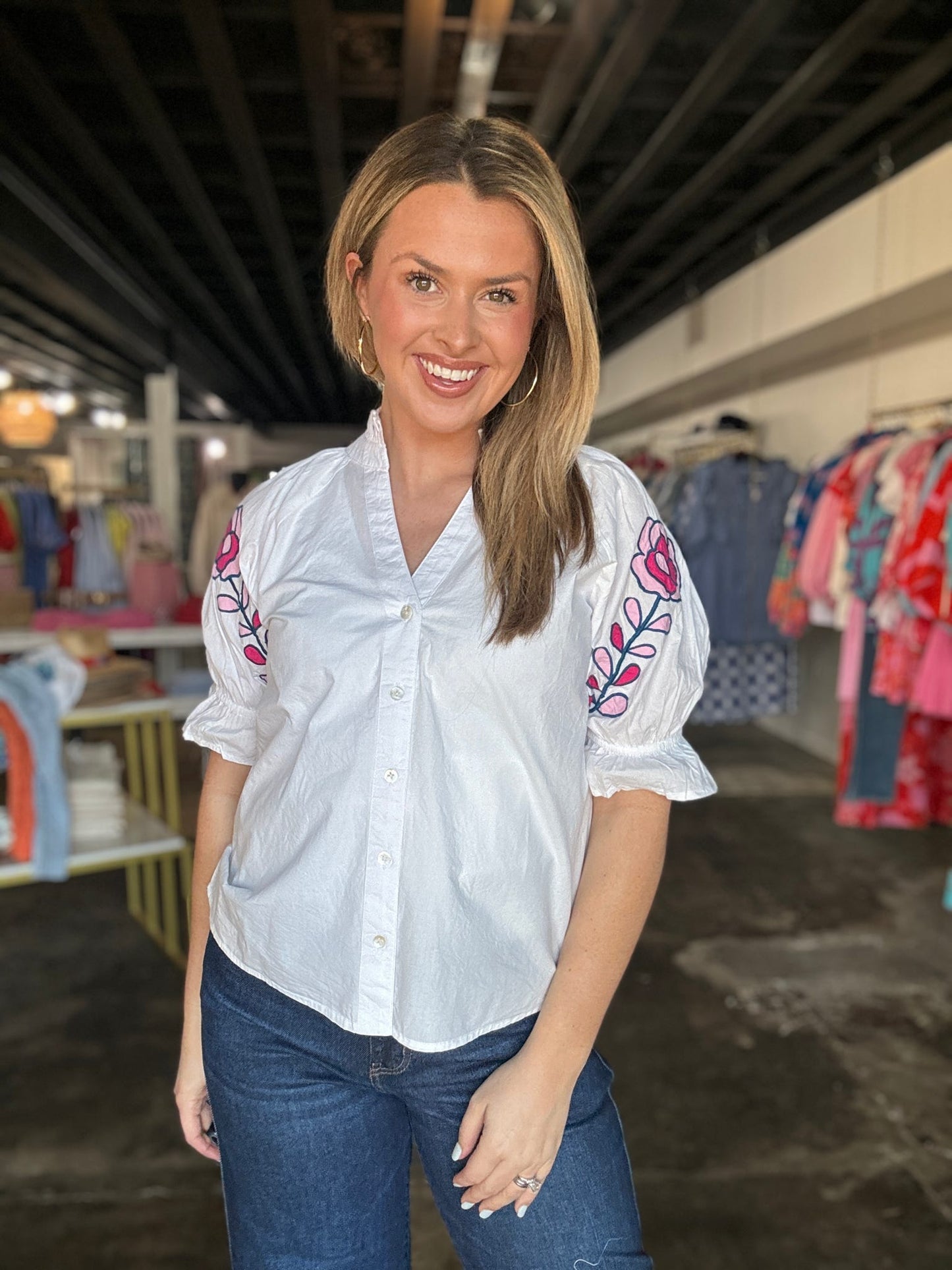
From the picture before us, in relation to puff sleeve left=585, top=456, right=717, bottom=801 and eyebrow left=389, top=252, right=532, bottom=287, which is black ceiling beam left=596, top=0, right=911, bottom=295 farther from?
puff sleeve left=585, top=456, right=717, bottom=801

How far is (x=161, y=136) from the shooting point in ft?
17.7

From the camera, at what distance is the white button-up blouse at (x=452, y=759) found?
926 millimetres

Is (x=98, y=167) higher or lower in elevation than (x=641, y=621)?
higher

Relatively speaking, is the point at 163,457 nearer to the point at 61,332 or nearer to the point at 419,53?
the point at 419,53

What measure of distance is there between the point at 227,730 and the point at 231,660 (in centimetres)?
8

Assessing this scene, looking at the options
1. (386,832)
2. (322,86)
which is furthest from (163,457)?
(386,832)

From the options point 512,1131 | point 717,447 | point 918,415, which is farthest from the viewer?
point 717,447

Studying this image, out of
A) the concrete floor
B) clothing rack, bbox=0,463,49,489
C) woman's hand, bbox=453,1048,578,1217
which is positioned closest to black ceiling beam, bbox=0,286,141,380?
clothing rack, bbox=0,463,49,489

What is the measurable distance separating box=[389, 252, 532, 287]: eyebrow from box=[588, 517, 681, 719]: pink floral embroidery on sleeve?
26 cm

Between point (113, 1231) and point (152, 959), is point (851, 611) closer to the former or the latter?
point (152, 959)

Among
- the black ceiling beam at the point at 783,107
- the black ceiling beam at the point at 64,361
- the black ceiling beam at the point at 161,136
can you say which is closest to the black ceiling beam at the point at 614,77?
the black ceiling beam at the point at 783,107

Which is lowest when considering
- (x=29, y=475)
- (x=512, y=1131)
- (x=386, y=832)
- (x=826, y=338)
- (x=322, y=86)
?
(x=512, y=1131)

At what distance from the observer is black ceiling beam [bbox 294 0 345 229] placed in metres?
3.92

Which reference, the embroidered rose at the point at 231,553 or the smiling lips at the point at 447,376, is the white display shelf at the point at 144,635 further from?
the smiling lips at the point at 447,376
